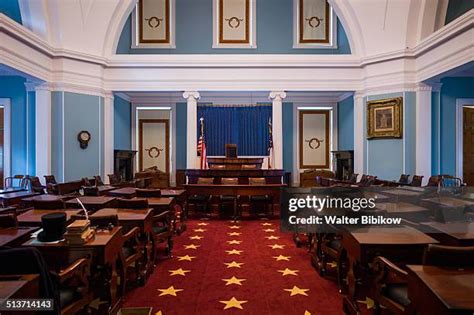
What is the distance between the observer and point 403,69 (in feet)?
29.0

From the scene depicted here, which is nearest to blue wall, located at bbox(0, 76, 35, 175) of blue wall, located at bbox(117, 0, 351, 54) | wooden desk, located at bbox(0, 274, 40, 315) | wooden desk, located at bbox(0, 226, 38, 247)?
blue wall, located at bbox(117, 0, 351, 54)

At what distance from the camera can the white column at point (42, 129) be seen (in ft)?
29.2

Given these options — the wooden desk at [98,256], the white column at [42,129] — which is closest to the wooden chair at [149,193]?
the wooden desk at [98,256]

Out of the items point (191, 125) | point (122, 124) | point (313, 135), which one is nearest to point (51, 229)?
point (191, 125)

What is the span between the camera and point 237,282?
3770 mm

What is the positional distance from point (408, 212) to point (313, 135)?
33.1 feet

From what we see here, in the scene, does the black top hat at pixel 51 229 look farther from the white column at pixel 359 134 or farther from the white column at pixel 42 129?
the white column at pixel 359 134

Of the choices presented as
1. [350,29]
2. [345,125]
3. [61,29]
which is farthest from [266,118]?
[61,29]

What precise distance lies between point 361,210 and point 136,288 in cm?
272

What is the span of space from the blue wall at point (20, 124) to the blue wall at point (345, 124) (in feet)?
34.0

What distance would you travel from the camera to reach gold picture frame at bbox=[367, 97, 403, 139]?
896 cm

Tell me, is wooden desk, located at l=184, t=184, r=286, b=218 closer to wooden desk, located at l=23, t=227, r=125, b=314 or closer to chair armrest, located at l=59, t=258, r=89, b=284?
wooden desk, located at l=23, t=227, r=125, b=314

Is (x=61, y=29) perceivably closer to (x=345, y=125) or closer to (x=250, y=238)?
(x=250, y=238)

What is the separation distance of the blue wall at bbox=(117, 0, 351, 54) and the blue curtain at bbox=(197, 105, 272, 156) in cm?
246
